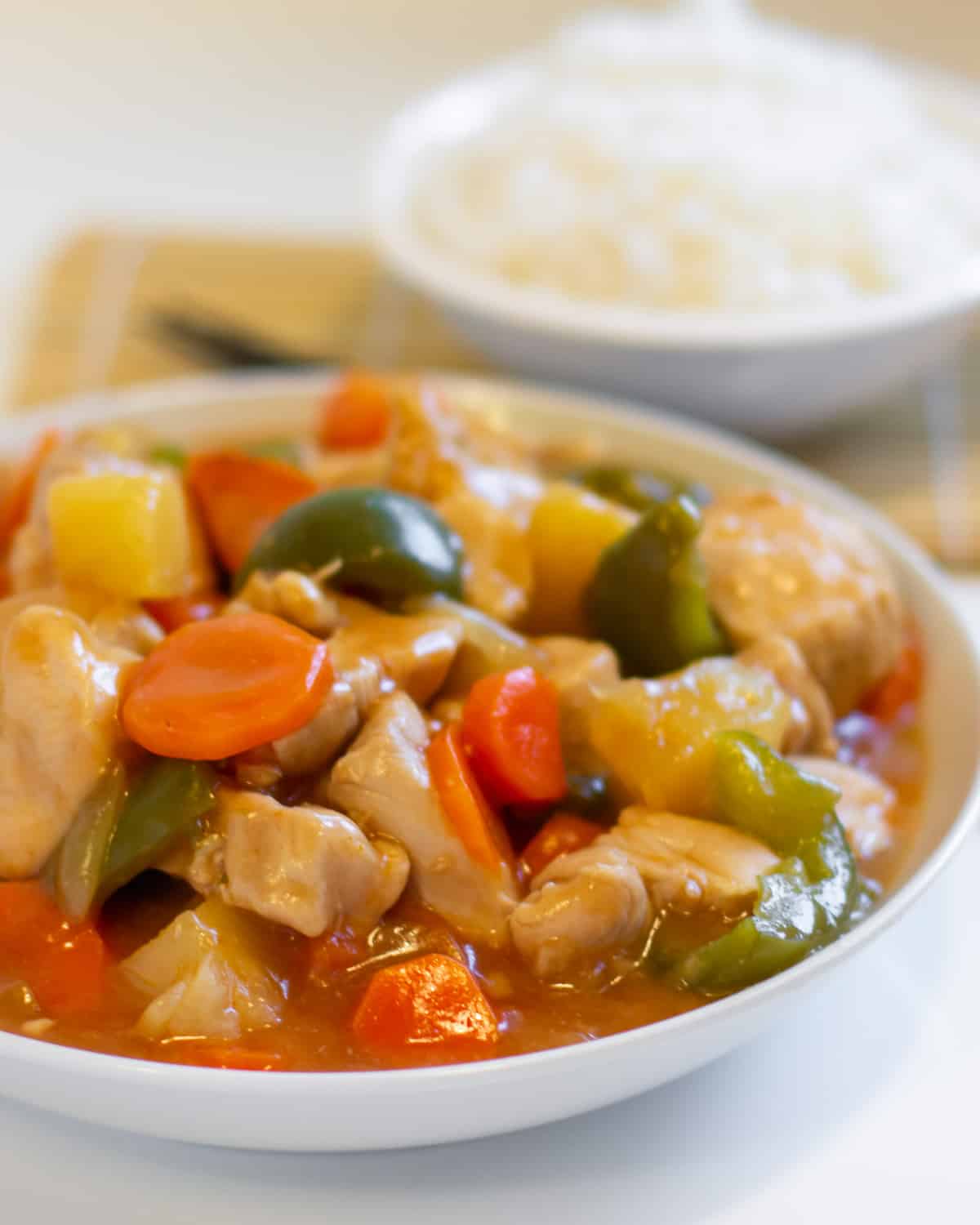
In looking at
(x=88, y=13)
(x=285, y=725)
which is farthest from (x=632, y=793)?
(x=88, y=13)

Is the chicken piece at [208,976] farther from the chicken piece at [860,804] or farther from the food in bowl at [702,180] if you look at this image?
the food in bowl at [702,180]

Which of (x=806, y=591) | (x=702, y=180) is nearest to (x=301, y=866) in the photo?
(x=806, y=591)

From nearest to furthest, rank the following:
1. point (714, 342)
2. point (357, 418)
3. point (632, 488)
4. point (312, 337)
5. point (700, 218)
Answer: point (632, 488), point (357, 418), point (714, 342), point (700, 218), point (312, 337)

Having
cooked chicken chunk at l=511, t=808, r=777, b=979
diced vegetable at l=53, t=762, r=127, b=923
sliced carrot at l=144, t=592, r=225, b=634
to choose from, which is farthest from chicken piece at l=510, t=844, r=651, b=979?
sliced carrot at l=144, t=592, r=225, b=634

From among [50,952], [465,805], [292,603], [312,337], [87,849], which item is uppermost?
[292,603]

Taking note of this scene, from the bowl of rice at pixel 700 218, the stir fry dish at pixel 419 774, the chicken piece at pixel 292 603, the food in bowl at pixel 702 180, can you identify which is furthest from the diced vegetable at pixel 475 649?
the food in bowl at pixel 702 180

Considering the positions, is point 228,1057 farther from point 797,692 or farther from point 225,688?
point 797,692

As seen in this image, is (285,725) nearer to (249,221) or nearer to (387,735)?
(387,735)

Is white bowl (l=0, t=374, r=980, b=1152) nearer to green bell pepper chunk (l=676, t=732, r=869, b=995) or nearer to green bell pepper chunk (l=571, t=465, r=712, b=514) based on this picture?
green bell pepper chunk (l=676, t=732, r=869, b=995)
